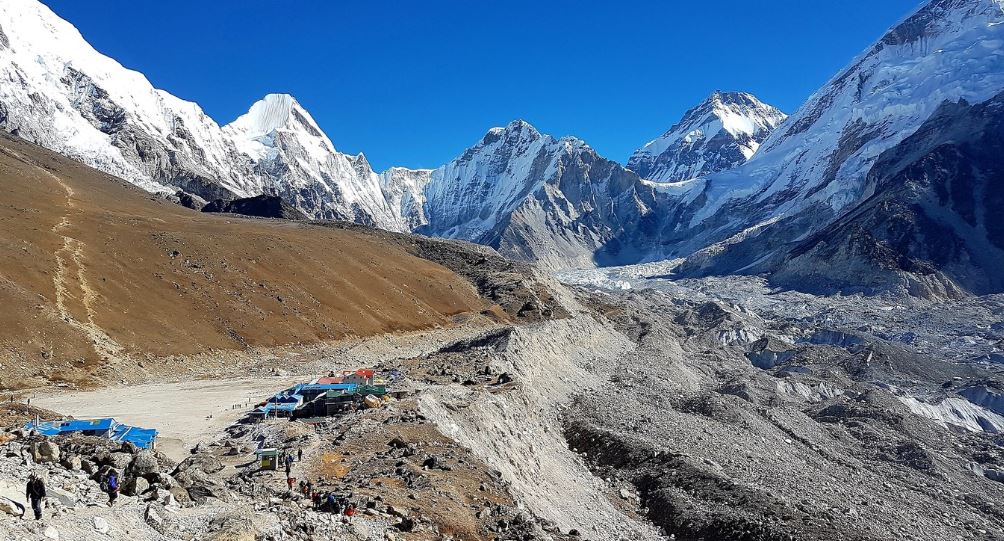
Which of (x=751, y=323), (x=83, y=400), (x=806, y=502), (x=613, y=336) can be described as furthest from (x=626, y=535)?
(x=751, y=323)

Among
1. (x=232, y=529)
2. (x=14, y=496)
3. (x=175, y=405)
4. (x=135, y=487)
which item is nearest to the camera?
(x=14, y=496)

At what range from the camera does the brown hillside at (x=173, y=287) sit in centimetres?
5322

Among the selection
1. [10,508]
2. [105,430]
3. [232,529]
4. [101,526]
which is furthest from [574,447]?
[10,508]

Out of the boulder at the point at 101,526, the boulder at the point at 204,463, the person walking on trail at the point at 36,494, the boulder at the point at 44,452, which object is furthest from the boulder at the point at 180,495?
the boulder at the point at 44,452

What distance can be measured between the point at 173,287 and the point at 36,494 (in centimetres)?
5952

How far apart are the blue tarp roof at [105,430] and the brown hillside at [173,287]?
19466 millimetres

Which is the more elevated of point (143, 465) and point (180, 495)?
point (143, 465)

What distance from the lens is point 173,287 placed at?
70750 mm

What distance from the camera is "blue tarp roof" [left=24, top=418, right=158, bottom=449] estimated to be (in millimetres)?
28312

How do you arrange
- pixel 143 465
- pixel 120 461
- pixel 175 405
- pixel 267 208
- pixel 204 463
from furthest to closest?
1. pixel 267 208
2. pixel 175 405
3. pixel 204 463
4. pixel 120 461
5. pixel 143 465

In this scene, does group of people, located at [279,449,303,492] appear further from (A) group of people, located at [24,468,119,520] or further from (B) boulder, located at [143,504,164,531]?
(A) group of people, located at [24,468,119,520]

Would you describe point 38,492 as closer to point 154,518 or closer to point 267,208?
point 154,518

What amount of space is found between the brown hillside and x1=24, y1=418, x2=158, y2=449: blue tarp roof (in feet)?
63.9

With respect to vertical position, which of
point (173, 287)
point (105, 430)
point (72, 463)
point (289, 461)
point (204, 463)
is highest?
point (173, 287)
